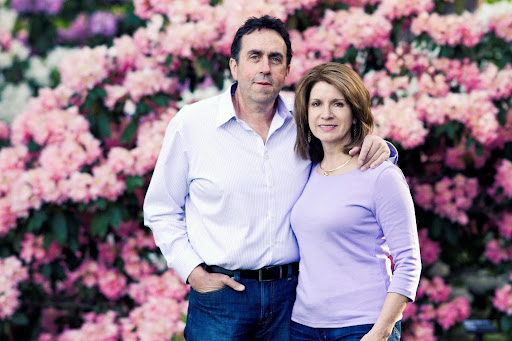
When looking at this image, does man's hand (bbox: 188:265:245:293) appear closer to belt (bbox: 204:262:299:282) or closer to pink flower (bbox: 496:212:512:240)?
belt (bbox: 204:262:299:282)

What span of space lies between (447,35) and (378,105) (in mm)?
594

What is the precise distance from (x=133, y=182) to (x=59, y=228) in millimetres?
518

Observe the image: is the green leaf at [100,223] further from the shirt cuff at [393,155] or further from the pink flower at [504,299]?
the pink flower at [504,299]

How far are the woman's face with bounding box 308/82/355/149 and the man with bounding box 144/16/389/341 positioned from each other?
0.23m

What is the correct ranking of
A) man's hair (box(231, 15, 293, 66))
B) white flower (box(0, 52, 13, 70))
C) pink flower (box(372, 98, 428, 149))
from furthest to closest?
white flower (box(0, 52, 13, 70)) → pink flower (box(372, 98, 428, 149)) → man's hair (box(231, 15, 293, 66))

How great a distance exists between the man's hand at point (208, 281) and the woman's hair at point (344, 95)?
1.84ft

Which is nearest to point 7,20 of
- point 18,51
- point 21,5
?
point 18,51

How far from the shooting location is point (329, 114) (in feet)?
7.32

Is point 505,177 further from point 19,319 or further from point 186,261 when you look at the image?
point 19,319

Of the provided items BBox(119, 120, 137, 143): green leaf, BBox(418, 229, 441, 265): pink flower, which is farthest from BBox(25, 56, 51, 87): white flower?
BBox(418, 229, 441, 265): pink flower

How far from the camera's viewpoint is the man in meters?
2.39

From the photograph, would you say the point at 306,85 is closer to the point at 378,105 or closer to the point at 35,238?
the point at 378,105

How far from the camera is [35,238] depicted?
12.0 ft

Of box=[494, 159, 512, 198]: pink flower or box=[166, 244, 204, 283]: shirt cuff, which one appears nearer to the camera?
box=[166, 244, 204, 283]: shirt cuff
